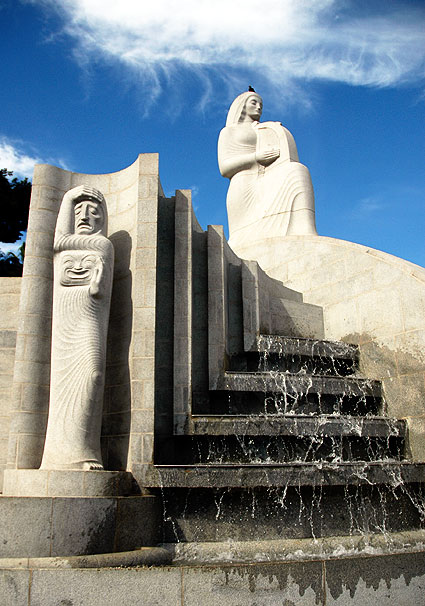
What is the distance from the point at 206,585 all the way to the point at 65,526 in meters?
1.32

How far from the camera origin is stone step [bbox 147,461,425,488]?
5.59m

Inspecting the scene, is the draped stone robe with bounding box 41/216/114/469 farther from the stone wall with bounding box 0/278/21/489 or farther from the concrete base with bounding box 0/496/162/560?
the stone wall with bounding box 0/278/21/489

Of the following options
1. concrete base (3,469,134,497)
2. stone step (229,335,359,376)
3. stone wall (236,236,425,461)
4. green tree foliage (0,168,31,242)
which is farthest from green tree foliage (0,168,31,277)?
concrete base (3,469,134,497)

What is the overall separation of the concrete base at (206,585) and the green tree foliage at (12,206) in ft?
64.3

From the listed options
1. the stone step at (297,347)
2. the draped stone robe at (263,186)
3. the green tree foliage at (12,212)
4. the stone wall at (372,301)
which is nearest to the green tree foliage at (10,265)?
the green tree foliage at (12,212)

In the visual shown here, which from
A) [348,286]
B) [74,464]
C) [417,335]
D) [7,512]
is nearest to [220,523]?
[74,464]

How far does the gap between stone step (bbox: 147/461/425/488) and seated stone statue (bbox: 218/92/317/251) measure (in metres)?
7.50

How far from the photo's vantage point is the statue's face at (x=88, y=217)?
7.05 m

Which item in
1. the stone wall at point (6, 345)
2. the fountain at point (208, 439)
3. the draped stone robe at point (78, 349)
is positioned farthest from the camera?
the stone wall at point (6, 345)

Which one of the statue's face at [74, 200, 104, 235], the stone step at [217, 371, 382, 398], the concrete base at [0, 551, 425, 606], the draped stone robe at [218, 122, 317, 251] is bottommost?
the concrete base at [0, 551, 425, 606]

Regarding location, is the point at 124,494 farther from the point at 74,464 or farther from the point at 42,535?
the point at 42,535

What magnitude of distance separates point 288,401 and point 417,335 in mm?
2317

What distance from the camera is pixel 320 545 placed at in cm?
561

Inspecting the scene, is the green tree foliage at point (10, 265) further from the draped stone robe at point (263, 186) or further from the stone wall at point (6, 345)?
the stone wall at point (6, 345)
